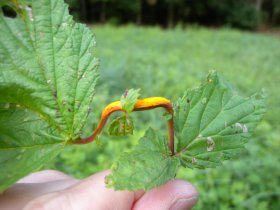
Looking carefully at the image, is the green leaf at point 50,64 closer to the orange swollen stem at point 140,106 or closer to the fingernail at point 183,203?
the orange swollen stem at point 140,106

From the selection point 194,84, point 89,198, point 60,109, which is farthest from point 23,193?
point 194,84

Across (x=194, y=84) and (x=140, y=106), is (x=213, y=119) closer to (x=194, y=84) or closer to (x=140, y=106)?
(x=140, y=106)

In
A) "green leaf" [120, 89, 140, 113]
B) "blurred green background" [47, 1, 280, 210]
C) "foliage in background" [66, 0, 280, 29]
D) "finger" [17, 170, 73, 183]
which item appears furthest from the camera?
"foliage in background" [66, 0, 280, 29]

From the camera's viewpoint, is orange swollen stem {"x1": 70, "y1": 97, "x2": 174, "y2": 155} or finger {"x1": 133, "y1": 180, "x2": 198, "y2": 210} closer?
orange swollen stem {"x1": 70, "y1": 97, "x2": 174, "y2": 155}

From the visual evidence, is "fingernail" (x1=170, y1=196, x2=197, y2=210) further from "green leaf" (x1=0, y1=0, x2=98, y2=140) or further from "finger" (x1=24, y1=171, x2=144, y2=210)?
"green leaf" (x1=0, y1=0, x2=98, y2=140)

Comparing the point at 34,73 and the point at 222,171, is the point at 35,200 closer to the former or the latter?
the point at 34,73

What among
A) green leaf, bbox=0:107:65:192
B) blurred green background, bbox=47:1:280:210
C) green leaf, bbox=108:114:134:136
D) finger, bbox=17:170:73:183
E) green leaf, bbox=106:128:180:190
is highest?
green leaf, bbox=108:114:134:136

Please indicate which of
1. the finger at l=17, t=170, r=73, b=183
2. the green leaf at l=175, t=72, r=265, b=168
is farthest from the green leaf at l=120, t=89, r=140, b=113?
the finger at l=17, t=170, r=73, b=183
